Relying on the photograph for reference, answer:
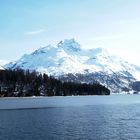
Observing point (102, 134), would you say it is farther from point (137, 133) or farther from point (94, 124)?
point (94, 124)

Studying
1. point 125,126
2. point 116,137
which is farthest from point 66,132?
point 125,126

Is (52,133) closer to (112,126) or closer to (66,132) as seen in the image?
(66,132)

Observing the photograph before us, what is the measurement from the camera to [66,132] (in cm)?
7194

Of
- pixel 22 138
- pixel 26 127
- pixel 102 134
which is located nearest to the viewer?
pixel 22 138

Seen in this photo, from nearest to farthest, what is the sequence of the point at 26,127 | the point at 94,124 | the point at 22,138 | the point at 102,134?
the point at 22,138 < the point at 102,134 < the point at 26,127 < the point at 94,124

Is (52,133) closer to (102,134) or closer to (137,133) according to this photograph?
(102,134)

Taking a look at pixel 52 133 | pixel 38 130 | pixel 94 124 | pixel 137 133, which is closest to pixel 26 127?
pixel 38 130

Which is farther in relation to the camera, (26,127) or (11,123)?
(11,123)

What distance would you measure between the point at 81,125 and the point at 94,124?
3854mm

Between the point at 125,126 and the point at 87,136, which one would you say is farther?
the point at 125,126

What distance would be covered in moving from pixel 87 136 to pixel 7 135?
14151mm

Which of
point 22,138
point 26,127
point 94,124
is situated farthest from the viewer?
point 94,124

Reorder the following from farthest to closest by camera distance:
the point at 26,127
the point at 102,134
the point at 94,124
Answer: the point at 94,124, the point at 26,127, the point at 102,134

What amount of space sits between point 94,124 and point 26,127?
1593 centimetres
